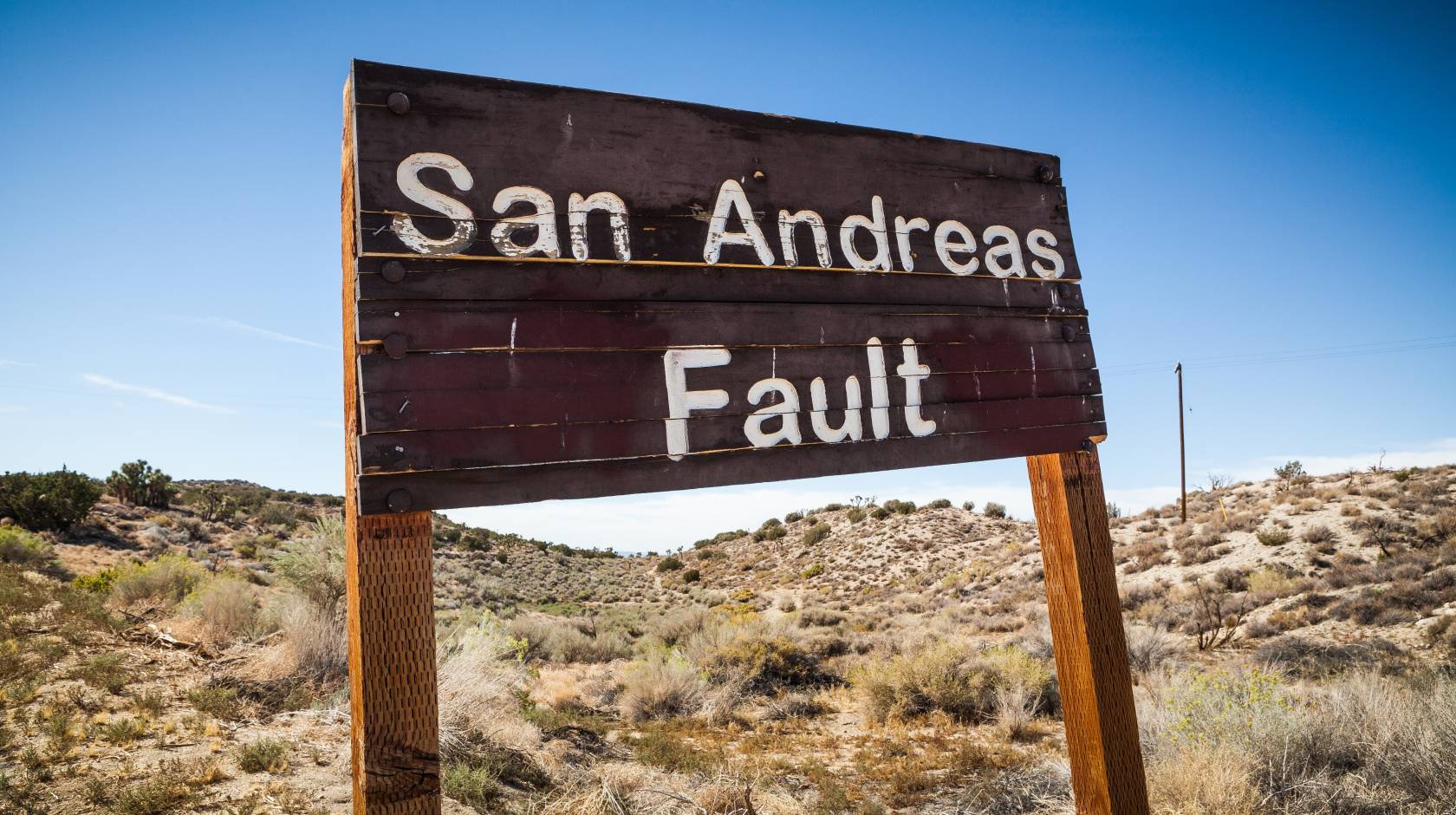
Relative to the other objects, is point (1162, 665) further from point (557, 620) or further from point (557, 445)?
point (557, 620)

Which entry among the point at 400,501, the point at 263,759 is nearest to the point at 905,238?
the point at 400,501

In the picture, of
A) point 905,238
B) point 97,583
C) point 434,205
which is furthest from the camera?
point 97,583

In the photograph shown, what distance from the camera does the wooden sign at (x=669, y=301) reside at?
73.9 inches

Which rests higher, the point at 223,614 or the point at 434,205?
the point at 434,205

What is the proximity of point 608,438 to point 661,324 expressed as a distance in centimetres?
42

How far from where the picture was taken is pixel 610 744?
7.69 metres

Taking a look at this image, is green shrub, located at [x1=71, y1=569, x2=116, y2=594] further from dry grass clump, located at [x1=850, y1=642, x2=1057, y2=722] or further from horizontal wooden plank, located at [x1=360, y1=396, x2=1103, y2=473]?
horizontal wooden plank, located at [x1=360, y1=396, x2=1103, y2=473]

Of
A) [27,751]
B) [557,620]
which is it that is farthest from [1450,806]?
[557,620]

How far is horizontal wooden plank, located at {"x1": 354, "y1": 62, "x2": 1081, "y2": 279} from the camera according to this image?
1.94 metres

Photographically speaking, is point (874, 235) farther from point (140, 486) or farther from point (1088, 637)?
point (140, 486)

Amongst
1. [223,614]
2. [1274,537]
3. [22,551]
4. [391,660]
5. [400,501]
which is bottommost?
[1274,537]

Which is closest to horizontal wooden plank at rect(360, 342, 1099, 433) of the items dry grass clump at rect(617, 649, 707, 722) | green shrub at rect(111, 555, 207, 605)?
dry grass clump at rect(617, 649, 707, 722)

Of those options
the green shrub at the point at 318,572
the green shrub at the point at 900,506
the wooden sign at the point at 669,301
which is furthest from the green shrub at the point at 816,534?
the wooden sign at the point at 669,301

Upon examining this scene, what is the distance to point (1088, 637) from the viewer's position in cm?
292
